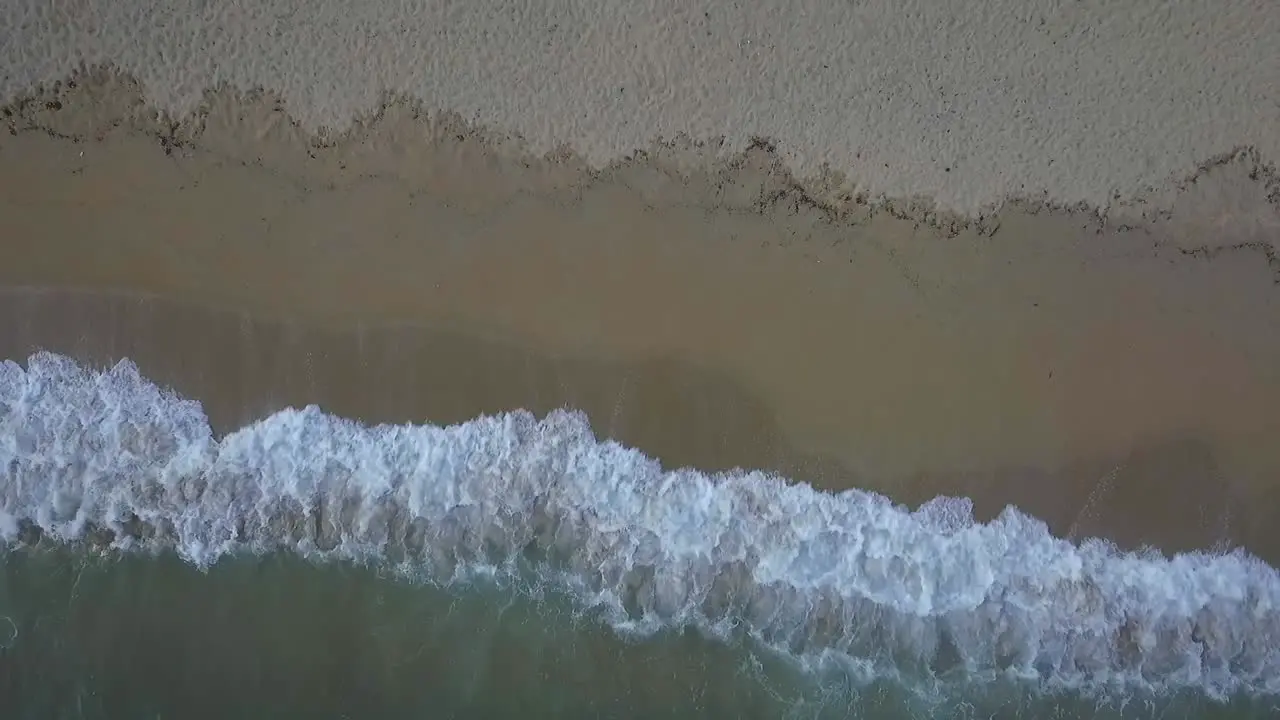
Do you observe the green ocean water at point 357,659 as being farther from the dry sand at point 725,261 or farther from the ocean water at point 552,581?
the dry sand at point 725,261

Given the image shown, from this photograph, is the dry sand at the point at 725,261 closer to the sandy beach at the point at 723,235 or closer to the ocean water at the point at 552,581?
the sandy beach at the point at 723,235

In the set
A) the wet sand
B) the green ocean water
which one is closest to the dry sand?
the wet sand

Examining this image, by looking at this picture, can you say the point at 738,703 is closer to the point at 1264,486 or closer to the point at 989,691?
the point at 989,691

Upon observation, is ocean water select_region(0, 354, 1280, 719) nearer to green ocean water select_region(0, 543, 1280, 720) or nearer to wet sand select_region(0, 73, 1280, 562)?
green ocean water select_region(0, 543, 1280, 720)

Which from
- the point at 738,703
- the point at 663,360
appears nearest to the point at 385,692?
the point at 738,703

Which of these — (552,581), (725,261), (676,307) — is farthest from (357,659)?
(725,261)

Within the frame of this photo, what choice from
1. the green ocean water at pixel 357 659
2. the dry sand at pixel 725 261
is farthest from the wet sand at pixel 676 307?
the green ocean water at pixel 357 659

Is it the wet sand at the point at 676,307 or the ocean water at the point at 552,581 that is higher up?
the wet sand at the point at 676,307
